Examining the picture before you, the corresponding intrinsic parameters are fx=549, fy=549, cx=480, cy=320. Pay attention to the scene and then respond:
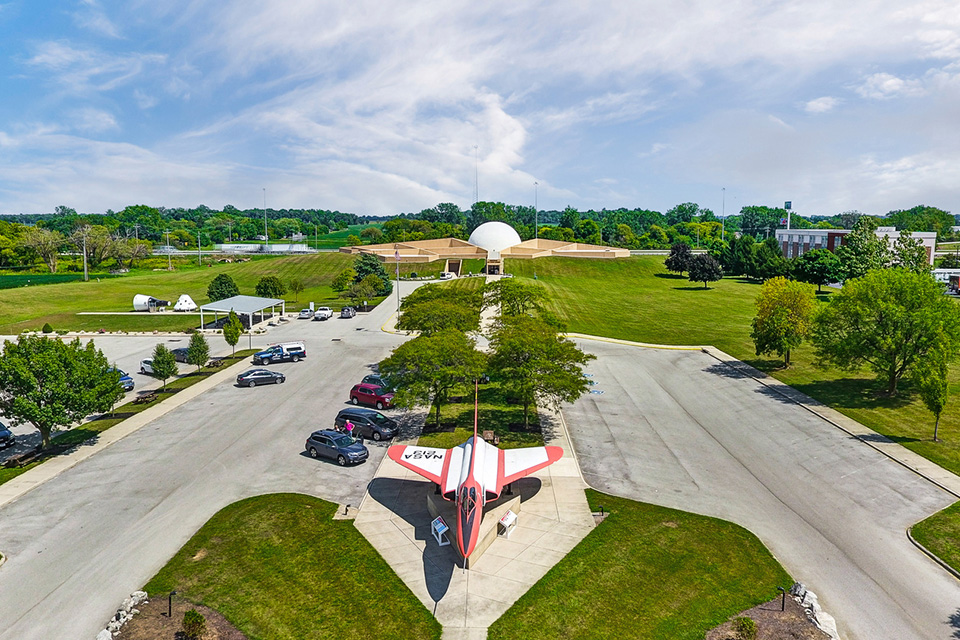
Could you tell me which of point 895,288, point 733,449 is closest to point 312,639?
point 733,449

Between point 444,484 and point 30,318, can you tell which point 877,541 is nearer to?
point 444,484

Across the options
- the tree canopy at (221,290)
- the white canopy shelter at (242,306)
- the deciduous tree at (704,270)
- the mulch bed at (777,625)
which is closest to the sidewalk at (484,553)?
the mulch bed at (777,625)

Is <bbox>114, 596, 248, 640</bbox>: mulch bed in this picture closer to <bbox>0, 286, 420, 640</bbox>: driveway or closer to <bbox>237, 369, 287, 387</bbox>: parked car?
<bbox>0, 286, 420, 640</bbox>: driveway

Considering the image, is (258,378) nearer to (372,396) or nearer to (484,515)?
(372,396)

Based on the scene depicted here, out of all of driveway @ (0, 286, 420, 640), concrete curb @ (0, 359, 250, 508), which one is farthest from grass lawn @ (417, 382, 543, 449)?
concrete curb @ (0, 359, 250, 508)

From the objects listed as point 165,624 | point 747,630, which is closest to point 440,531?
point 165,624
